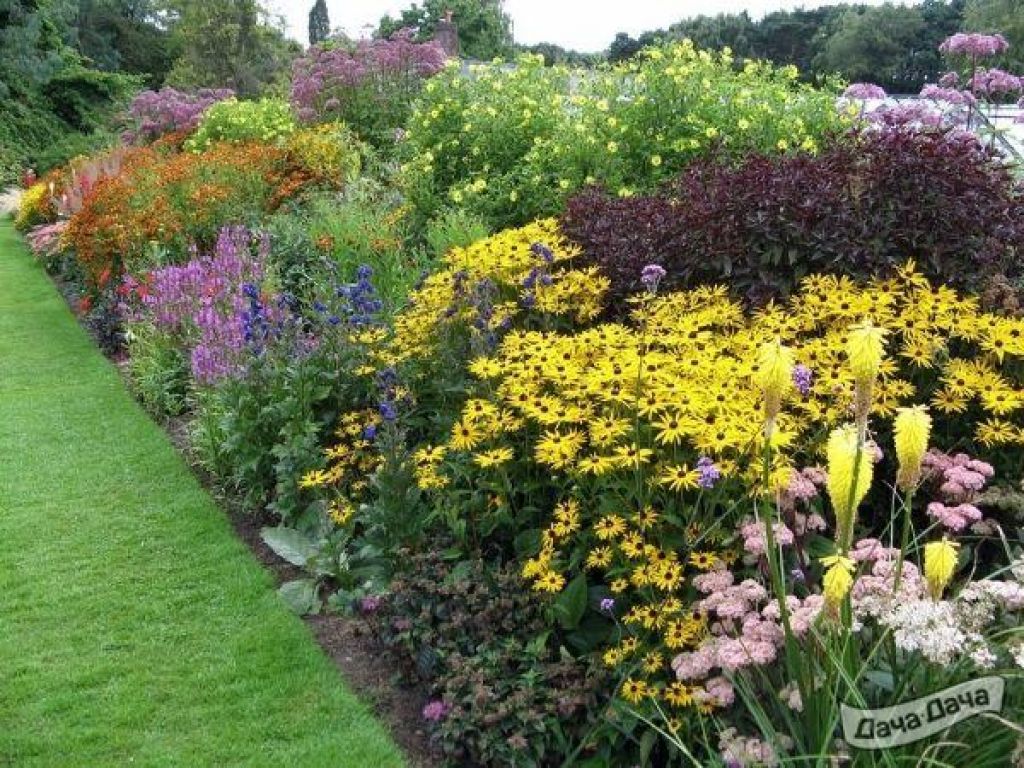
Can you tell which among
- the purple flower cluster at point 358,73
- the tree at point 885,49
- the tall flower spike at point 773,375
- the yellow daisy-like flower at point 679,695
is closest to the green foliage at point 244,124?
the purple flower cluster at point 358,73

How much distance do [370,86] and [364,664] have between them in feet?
34.0

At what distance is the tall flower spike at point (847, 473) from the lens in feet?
6.04

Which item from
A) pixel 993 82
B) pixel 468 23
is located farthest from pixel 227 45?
pixel 993 82

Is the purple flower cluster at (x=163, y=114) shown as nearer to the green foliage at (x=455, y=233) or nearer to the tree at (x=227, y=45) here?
the tree at (x=227, y=45)

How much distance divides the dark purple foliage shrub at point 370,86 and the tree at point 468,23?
2503cm

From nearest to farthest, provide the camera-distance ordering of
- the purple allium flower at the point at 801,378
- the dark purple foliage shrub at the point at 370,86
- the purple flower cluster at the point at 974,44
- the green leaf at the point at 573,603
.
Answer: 1. the purple allium flower at the point at 801,378
2. the green leaf at the point at 573,603
3. the purple flower cluster at the point at 974,44
4. the dark purple foliage shrub at the point at 370,86

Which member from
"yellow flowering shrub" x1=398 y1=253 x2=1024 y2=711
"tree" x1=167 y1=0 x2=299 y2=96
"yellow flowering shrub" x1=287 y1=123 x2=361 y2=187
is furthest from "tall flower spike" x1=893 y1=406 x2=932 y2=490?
"tree" x1=167 y1=0 x2=299 y2=96

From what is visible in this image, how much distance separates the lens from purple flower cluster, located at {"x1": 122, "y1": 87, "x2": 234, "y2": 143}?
16484 millimetres

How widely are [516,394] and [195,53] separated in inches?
896

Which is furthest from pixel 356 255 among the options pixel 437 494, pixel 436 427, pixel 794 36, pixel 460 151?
pixel 794 36

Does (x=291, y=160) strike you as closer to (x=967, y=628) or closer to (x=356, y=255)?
(x=356, y=255)

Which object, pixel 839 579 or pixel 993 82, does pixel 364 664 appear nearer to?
pixel 839 579

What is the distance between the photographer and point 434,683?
3.27 metres

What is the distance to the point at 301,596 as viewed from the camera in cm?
423
